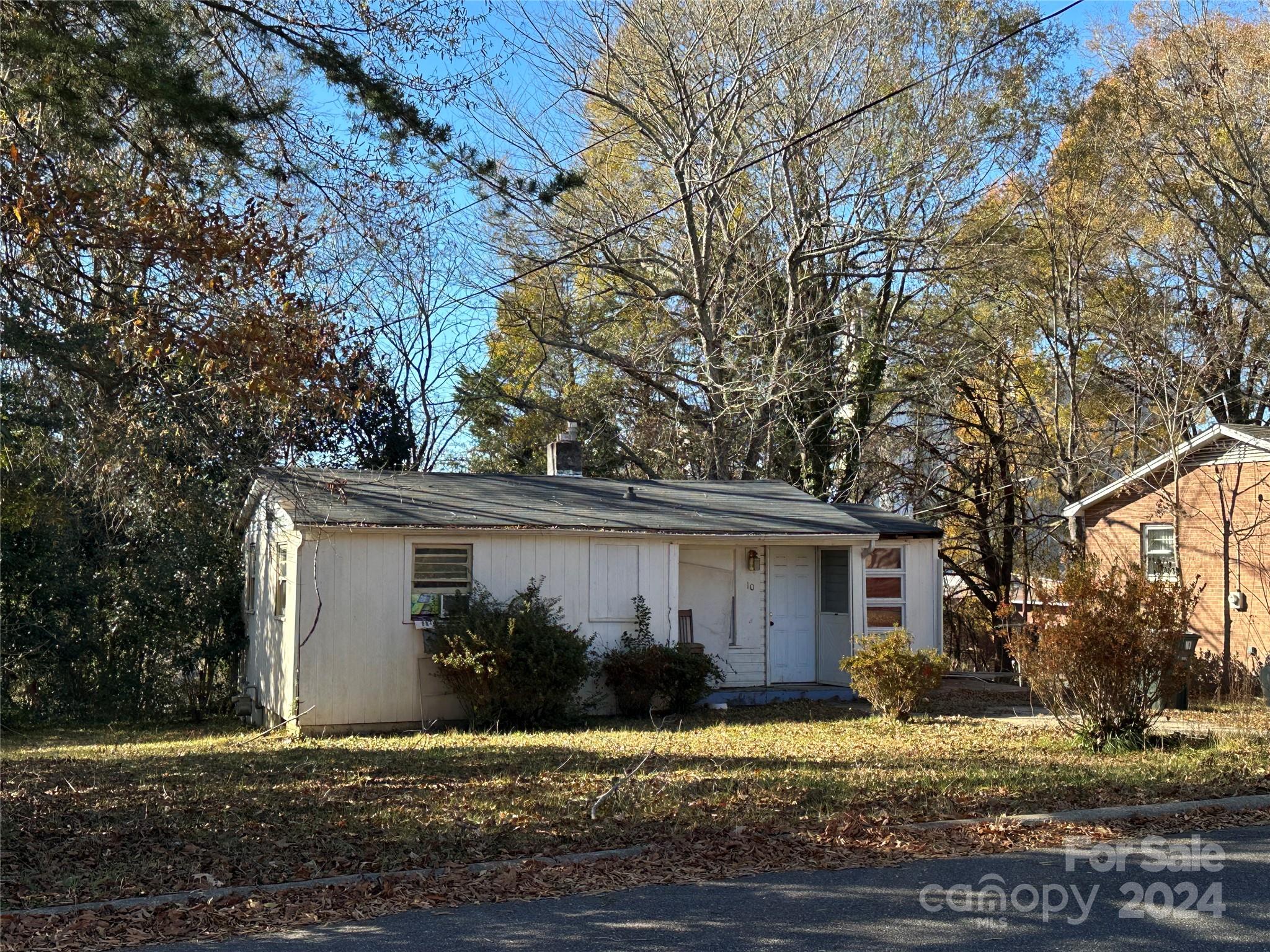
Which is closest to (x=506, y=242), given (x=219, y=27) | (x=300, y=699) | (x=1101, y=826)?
(x=300, y=699)

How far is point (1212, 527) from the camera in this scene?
19875 millimetres

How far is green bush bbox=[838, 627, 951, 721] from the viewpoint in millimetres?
14477

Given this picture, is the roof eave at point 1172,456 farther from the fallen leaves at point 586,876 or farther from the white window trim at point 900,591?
the fallen leaves at point 586,876

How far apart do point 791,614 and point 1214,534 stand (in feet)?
24.6

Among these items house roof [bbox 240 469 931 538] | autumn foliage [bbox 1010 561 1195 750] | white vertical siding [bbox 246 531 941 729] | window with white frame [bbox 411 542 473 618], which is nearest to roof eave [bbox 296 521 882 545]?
house roof [bbox 240 469 931 538]

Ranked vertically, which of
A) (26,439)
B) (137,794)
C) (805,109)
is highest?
(805,109)

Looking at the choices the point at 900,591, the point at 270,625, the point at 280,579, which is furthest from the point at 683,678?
the point at 270,625

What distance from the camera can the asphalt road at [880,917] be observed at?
5660 mm

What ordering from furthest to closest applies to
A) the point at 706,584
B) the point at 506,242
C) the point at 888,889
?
1. the point at 506,242
2. the point at 706,584
3. the point at 888,889

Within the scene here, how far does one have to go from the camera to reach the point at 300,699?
14711mm

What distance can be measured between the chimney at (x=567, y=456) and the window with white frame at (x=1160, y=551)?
10282 mm

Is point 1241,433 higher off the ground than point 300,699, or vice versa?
point 1241,433

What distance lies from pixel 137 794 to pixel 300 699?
5067mm

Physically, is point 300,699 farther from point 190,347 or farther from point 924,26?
point 924,26
